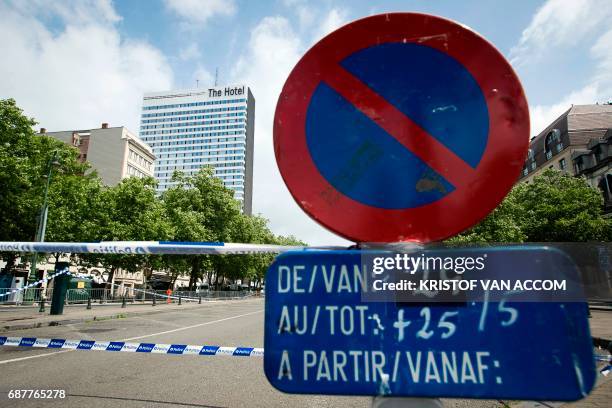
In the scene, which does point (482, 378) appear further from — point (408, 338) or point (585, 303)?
point (585, 303)

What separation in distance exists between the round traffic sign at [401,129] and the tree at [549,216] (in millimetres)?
31445

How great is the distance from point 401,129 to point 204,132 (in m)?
146

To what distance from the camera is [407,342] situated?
1.03m

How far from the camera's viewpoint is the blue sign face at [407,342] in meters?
0.99

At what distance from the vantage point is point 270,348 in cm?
109

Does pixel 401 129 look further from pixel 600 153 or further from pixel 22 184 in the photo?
pixel 600 153

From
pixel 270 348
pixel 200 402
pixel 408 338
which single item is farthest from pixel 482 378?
pixel 200 402

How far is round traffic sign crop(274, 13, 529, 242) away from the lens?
3.71 feet

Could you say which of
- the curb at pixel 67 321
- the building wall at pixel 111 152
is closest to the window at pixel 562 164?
the curb at pixel 67 321

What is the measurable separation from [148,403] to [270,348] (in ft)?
14.1

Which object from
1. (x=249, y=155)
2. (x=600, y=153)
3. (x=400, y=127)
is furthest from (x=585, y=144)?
(x=249, y=155)

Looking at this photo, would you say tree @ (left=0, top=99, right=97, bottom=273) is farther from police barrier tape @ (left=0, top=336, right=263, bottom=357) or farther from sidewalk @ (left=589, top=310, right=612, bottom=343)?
sidewalk @ (left=589, top=310, right=612, bottom=343)

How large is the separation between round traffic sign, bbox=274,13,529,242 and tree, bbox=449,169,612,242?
103ft

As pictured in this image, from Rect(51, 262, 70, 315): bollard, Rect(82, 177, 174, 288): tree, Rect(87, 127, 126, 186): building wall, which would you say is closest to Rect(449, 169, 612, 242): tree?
Rect(82, 177, 174, 288): tree
